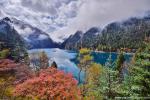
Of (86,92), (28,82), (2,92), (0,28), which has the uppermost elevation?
(0,28)

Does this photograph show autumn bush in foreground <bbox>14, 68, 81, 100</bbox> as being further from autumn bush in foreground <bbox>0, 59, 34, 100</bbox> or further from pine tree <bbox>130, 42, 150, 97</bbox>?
autumn bush in foreground <bbox>0, 59, 34, 100</bbox>

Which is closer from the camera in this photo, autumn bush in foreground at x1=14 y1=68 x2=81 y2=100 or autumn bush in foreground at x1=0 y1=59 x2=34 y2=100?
autumn bush in foreground at x1=14 y1=68 x2=81 y2=100

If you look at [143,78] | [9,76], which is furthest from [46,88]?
[9,76]

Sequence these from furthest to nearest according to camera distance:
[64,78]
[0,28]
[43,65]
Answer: [0,28] → [43,65] → [64,78]

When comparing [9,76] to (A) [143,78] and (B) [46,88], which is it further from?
(A) [143,78]

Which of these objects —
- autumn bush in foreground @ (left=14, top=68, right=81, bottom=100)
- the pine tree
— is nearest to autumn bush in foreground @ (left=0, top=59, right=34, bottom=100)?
autumn bush in foreground @ (left=14, top=68, right=81, bottom=100)

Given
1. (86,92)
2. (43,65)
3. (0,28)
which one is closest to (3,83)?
(86,92)

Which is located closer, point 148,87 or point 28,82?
point 148,87

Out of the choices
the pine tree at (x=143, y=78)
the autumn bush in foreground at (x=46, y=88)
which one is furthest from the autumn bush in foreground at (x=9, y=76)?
the pine tree at (x=143, y=78)

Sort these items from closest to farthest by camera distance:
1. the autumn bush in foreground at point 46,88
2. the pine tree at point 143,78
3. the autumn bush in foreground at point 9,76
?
1. the pine tree at point 143,78
2. the autumn bush in foreground at point 46,88
3. the autumn bush in foreground at point 9,76

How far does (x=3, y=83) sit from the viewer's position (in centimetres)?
3612

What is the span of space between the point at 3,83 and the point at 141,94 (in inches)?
731

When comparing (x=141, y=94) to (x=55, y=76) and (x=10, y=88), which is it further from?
(x=10, y=88)

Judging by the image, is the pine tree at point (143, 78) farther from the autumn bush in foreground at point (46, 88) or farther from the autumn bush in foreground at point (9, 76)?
the autumn bush in foreground at point (9, 76)
